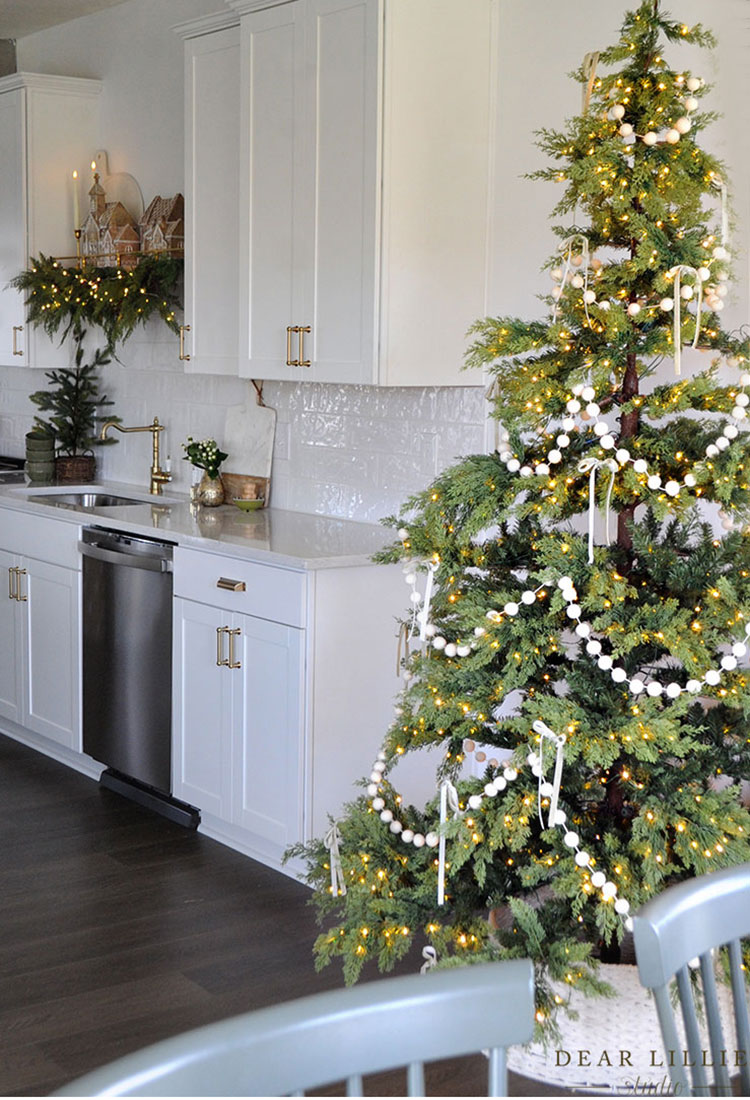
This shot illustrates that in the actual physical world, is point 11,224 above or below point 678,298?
above

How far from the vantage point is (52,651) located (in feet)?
16.6

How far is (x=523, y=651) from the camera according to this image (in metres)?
2.36

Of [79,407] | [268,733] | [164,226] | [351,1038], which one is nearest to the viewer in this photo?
[351,1038]

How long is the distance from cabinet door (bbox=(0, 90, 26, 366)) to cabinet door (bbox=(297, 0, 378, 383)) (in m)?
2.16

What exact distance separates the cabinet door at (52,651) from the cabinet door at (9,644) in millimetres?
66

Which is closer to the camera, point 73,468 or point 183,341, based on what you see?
point 183,341

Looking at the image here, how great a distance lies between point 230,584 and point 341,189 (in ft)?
4.10

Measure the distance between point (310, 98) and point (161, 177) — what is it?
1.48 metres

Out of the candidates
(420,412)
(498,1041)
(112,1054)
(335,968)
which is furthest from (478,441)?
(498,1041)

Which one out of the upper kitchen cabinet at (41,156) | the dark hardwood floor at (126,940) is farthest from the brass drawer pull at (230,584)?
the upper kitchen cabinet at (41,156)

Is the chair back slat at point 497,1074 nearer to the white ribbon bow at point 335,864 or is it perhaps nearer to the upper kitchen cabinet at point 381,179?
the white ribbon bow at point 335,864

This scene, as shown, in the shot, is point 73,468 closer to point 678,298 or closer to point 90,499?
point 90,499

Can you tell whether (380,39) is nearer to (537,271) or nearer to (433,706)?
(537,271)

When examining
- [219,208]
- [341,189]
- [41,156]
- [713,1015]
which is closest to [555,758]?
[713,1015]
